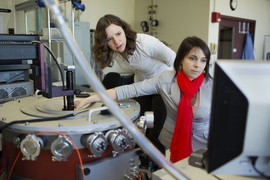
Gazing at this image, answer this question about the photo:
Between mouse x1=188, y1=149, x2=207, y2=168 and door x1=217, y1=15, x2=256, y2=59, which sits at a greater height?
door x1=217, y1=15, x2=256, y2=59

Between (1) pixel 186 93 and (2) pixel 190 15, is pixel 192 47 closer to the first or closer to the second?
(1) pixel 186 93

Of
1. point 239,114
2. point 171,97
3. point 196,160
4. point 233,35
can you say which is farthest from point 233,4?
point 239,114

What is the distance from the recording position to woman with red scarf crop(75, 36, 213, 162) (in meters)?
1.23

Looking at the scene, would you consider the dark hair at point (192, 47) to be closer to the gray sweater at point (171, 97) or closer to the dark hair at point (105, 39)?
the gray sweater at point (171, 97)

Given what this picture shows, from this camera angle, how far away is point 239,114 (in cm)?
49

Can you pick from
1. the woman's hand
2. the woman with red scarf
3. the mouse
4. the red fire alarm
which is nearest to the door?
the red fire alarm

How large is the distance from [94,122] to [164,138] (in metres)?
0.63

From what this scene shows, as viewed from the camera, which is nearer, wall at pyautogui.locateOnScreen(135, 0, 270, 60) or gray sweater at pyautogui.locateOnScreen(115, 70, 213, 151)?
gray sweater at pyautogui.locateOnScreen(115, 70, 213, 151)

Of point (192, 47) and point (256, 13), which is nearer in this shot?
point (192, 47)

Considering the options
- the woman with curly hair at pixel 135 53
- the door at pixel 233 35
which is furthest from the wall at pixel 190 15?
the woman with curly hair at pixel 135 53

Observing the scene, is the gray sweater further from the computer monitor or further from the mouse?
the computer monitor

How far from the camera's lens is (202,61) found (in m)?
1.26

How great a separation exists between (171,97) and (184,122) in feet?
0.49

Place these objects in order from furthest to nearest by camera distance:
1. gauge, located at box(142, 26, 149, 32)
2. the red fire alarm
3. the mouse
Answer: gauge, located at box(142, 26, 149, 32) < the red fire alarm < the mouse
